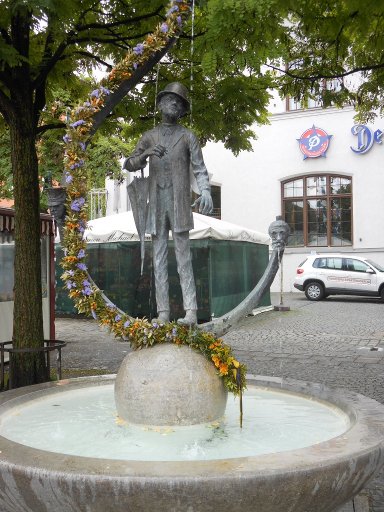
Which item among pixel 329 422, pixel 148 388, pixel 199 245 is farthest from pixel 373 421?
pixel 199 245

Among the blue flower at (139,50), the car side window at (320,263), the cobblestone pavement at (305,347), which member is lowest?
the cobblestone pavement at (305,347)

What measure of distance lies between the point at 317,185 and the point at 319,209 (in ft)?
3.30

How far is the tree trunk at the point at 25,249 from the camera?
744 centimetres

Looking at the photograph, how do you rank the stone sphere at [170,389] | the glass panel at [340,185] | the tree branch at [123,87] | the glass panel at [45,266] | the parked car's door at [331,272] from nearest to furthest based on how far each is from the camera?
the stone sphere at [170,389] → the tree branch at [123,87] → the glass panel at [45,266] → the parked car's door at [331,272] → the glass panel at [340,185]

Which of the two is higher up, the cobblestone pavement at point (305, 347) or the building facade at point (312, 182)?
the building facade at point (312, 182)

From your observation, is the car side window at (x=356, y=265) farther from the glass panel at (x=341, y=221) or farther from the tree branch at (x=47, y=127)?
the tree branch at (x=47, y=127)

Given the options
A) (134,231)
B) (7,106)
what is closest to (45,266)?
(7,106)

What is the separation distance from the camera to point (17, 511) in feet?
10.5

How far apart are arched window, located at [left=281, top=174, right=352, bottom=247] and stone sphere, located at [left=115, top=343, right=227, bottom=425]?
21574mm

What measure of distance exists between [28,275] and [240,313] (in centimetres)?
326

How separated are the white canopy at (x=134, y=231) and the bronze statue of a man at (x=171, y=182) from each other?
375 inches

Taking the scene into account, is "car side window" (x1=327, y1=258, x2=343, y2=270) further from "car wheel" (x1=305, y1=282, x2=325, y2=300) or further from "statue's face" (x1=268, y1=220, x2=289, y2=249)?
"statue's face" (x1=268, y1=220, x2=289, y2=249)

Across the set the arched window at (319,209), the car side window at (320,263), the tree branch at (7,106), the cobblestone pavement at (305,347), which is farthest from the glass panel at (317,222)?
the tree branch at (7,106)

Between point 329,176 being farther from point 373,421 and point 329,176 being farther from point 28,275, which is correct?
point 373,421
